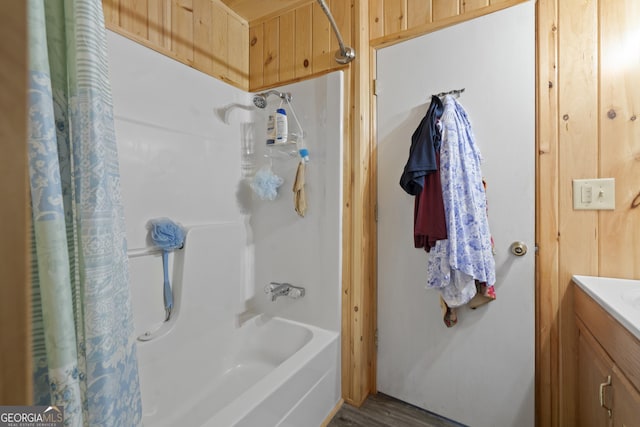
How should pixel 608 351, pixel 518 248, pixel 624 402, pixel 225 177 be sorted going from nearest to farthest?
pixel 624 402
pixel 608 351
pixel 518 248
pixel 225 177

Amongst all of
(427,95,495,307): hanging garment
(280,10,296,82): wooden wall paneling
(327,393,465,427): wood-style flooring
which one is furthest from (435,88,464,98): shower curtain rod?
(327,393,465,427): wood-style flooring

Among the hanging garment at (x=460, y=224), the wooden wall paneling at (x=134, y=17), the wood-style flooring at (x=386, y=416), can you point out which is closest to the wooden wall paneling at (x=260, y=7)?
the wooden wall paneling at (x=134, y=17)

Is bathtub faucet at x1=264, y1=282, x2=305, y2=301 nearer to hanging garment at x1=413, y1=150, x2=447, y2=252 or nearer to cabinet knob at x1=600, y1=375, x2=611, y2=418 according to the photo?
hanging garment at x1=413, y1=150, x2=447, y2=252

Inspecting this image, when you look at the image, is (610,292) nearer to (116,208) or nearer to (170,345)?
(116,208)

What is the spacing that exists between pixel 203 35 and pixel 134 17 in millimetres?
389

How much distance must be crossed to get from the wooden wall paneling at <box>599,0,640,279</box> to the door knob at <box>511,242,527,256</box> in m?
0.25

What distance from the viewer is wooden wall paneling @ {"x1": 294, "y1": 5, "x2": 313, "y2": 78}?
157cm

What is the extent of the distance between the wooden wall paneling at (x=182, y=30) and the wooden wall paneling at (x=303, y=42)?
601mm

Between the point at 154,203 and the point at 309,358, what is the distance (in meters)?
1.05

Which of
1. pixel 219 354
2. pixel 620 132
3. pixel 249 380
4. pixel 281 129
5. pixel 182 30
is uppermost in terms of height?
pixel 182 30

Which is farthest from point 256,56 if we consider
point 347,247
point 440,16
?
point 347,247

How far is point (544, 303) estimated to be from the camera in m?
1.12

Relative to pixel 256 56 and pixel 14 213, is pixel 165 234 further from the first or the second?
pixel 256 56

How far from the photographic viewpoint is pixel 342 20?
147 cm
